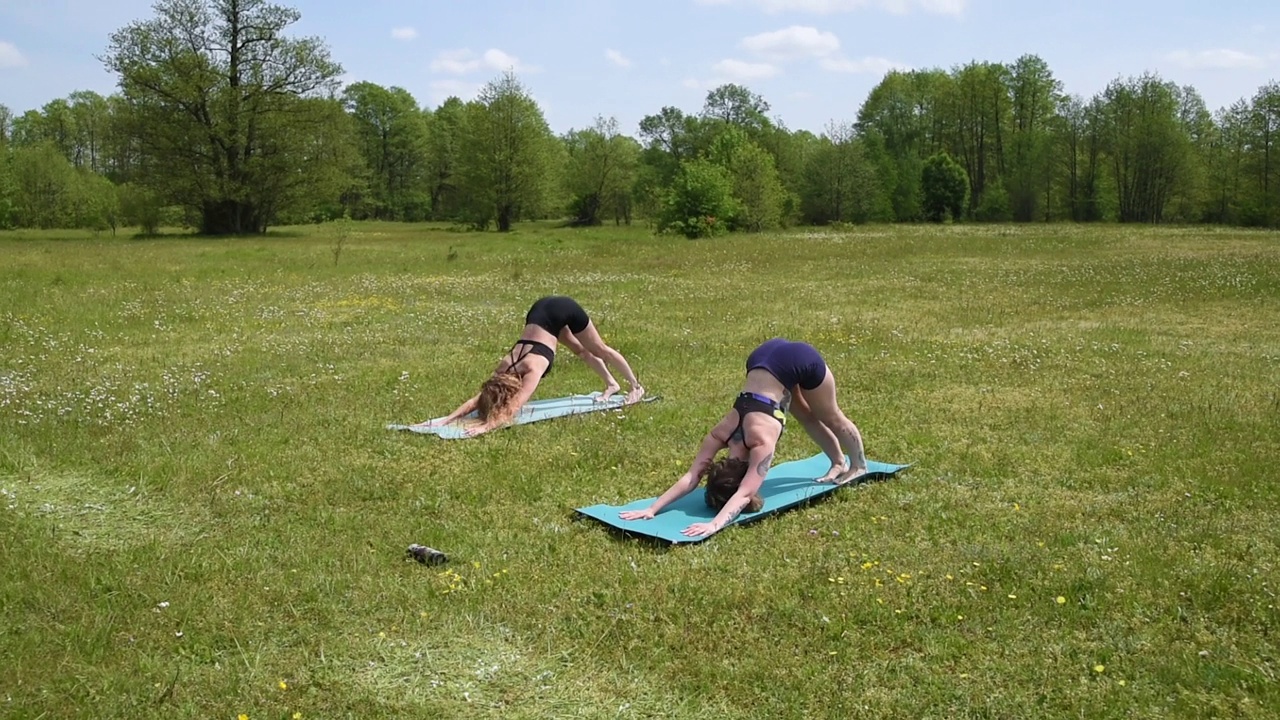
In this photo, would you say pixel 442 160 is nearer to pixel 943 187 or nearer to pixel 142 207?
pixel 142 207

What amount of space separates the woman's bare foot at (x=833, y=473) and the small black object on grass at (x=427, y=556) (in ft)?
11.6

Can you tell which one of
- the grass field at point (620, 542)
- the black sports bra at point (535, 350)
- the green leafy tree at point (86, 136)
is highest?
the green leafy tree at point (86, 136)

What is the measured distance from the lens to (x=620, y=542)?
7.50 m

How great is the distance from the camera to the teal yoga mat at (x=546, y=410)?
10.9 m

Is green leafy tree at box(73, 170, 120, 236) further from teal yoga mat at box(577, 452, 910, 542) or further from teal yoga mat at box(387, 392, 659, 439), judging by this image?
teal yoga mat at box(577, 452, 910, 542)

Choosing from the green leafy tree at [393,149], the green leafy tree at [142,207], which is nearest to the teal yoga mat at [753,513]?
the green leafy tree at [142,207]

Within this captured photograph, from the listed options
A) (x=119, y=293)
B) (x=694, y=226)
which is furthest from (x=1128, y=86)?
(x=119, y=293)

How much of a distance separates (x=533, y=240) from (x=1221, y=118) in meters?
59.5

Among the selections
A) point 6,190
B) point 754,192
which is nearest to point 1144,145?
point 754,192

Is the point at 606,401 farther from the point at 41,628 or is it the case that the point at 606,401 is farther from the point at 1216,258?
the point at 1216,258

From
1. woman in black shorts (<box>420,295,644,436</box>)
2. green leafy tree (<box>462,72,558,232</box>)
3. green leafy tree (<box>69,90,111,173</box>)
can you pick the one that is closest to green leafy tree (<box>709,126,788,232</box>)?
→ green leafy tree (<box>462,72,558,232</box>)

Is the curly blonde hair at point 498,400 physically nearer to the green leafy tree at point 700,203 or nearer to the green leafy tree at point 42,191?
the green leafy tree at point 700,203

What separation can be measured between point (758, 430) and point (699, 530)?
1.00 meters

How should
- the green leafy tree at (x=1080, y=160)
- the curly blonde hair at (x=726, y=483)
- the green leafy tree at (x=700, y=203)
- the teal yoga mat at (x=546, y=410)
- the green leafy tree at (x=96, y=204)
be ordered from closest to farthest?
the curly blonde hair at (x=726, y=483) → the teal yoga mat at (x=546, y=410) → the green leafy tree at (x=700, y=203) → the green leafy tree at (x=96, y=204) → the green leafy tree at (x=1080, y=160)
